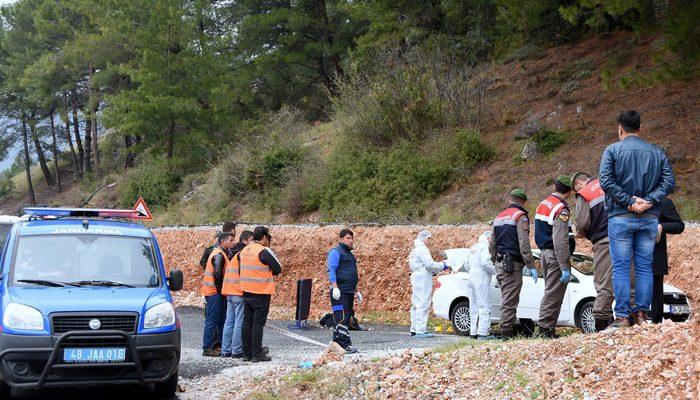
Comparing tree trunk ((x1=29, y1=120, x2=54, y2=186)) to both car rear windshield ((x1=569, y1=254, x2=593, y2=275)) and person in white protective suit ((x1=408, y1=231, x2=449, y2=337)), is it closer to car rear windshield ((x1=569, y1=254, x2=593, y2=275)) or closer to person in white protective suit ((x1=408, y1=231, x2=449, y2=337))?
person in white protective suit ((x1=408, y1=231, x2=449, y2=337))

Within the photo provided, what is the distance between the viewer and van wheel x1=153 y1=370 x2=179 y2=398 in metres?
10.5

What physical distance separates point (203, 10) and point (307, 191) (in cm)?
2109

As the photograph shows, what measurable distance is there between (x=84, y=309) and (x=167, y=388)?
1.51 m

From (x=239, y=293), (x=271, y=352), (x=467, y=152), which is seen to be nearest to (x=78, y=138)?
(x=467, y=152)

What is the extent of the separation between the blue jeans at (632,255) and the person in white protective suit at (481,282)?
534 centimetres

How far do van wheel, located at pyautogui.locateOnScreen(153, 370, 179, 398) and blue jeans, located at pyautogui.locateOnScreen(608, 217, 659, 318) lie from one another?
5.12 meters

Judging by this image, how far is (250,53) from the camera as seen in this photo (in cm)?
4497

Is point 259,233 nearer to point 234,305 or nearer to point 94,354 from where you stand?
point 234,305

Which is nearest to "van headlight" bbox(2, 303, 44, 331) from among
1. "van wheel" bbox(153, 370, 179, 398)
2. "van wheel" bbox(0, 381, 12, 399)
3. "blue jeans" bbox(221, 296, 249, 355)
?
"van wheel" bbox(0, 381, 12, 399)

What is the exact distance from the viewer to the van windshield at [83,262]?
10547 millimetres

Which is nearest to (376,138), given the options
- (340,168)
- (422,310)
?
(340,168)

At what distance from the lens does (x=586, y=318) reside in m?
15.1

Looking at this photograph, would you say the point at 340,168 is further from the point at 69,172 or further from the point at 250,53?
the point at 69,172

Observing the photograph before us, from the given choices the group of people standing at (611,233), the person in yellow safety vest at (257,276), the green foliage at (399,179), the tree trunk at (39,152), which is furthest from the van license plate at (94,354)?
the tree trunk at (39,152)
